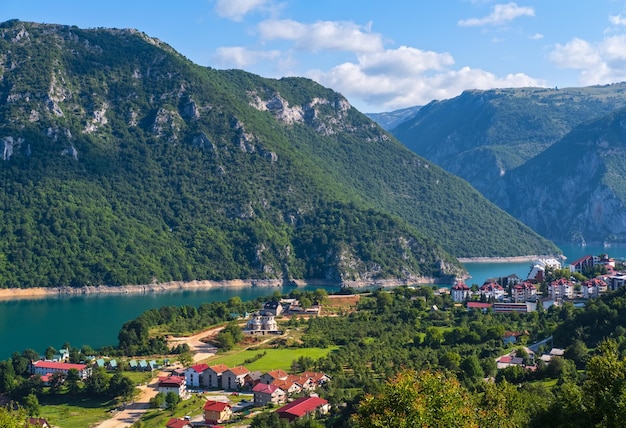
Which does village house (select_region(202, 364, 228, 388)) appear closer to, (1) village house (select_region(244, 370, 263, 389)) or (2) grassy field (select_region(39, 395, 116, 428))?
(1) village house (select_region(244, 370, 263, 389))

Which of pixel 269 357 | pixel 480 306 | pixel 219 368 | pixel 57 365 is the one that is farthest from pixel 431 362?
pixel 480 306

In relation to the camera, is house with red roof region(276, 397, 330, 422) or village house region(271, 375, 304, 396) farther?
village house region(271, 375, 304, 396)

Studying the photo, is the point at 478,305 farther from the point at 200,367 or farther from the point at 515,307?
the point at 200,367

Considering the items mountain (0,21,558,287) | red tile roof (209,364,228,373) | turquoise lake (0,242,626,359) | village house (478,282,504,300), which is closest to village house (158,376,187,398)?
red tile roof (209,364,228,373)

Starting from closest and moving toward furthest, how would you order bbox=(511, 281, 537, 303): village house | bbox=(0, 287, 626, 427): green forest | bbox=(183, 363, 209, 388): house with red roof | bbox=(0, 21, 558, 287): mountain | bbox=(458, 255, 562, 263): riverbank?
bbox=(0, 287, 626, 427): green forest, bbox=(183, 363, 209, 388): house with red roof, bbox=(511, 281, 537, 303): village house, bbox=(0, 21, 558, 287): mountain, bbox=(458, 255, 562, 263): riverbank

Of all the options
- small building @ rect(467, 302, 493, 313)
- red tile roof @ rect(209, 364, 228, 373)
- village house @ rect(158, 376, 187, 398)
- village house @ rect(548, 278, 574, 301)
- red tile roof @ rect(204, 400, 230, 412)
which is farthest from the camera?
village house @ rect(548, 278, 574, 301)

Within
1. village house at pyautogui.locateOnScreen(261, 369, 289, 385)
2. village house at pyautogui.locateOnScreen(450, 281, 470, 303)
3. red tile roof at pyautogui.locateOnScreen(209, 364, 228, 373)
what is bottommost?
village house at pyautogui.locateOnScreen(261, 369, 289, 385)

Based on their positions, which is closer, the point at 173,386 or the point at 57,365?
the point at 173,386

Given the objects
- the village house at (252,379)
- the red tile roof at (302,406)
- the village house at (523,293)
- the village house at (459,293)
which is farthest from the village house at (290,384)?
the village house at (459,293)
